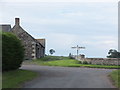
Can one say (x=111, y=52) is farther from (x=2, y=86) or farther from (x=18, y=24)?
(x=2, y=86)

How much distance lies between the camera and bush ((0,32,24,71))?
24.9 m

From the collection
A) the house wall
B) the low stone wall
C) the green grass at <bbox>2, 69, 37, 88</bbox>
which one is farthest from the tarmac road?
the house wall

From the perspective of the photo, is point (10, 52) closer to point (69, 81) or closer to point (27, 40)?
point (69, 81)

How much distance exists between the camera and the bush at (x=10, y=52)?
24.9 metres

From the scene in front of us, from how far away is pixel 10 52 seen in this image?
25.9 m

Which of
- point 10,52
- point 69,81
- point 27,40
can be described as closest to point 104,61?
point 27,40

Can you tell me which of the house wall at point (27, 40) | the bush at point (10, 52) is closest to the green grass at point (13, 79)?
the bush at point (10, 52)

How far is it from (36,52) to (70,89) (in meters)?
42.8

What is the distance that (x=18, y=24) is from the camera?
58.4 m

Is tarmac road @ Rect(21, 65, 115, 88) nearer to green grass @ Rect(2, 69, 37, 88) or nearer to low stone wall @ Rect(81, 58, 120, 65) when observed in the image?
green grass @ Rect(2, 69, 37, 88)

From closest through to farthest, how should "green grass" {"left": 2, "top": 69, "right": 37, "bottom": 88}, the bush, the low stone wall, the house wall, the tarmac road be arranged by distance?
"green grass" {"left": 2, "top": 69, "right": 37, "bottom": 88} → the tarmac road → the bush → the low stone wall → the house wall

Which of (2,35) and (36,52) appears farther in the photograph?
(36,52)

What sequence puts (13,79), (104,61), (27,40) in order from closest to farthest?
(13,79), (104,61), (27,40)

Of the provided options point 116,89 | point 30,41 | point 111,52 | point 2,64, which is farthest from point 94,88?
point 111,52
